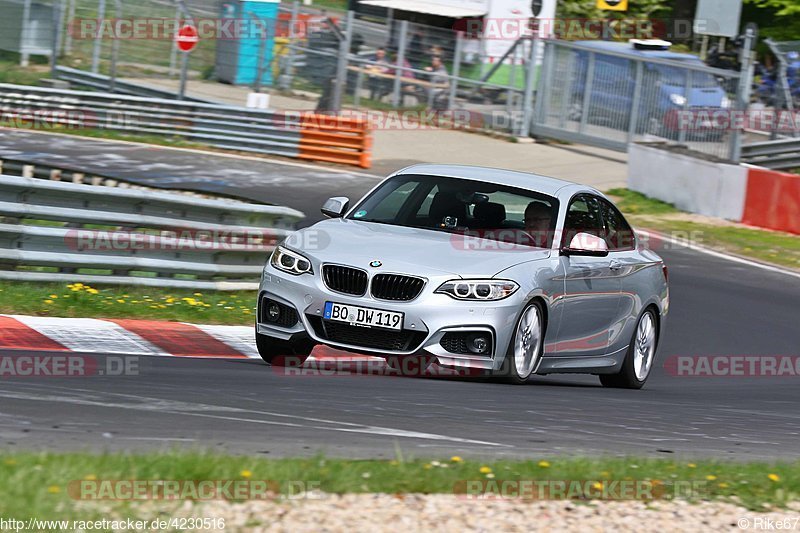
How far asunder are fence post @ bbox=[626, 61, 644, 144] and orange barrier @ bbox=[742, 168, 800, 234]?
19.3 feet

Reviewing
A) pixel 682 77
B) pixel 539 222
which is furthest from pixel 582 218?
pixel 682 77

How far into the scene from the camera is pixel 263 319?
890cm

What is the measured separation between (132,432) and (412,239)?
10.7 feet

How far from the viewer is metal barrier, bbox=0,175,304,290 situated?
35.0ft

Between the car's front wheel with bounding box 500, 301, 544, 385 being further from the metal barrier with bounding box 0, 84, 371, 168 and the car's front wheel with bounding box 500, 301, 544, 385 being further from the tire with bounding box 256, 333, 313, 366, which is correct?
the metal barrier with bounding box 0, 84, 371, 168

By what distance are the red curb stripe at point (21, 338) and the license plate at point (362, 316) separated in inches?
71.8

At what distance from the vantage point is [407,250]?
28.3ft

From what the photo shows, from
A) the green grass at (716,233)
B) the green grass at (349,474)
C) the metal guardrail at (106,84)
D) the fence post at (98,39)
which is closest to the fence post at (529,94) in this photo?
the green grass at (716,233)

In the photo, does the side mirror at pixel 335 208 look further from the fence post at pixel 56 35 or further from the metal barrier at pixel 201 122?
the fence post at pixel 56 35

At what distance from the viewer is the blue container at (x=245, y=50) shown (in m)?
27.3

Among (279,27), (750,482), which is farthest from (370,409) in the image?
(279,27)

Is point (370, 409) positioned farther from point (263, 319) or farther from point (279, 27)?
point (279, 27)

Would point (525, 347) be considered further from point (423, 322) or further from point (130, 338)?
point (130, 338)

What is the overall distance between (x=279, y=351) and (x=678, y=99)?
18379 millimetres
